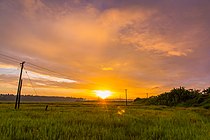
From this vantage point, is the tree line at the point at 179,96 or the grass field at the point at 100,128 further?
the tree line at the point at 179,96

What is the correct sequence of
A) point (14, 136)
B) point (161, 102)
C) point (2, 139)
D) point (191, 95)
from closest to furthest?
point (2, 139)
point (14, 136)
point (191, 95)
point (161, 102)

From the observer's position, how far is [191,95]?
247 ft

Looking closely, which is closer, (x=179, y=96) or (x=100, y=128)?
(x=100, y=128)

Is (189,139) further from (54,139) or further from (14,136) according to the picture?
(14,136)

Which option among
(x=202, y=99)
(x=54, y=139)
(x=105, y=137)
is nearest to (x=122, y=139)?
(x=105, y=137)

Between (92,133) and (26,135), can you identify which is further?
(92,133)

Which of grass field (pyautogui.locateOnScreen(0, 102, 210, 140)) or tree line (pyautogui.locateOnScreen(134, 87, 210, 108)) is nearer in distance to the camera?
grass field (pyautogui.locateOnScreen(0, 102, 210, 140))

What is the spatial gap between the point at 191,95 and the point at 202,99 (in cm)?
1144

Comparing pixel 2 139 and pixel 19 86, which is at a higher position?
pixel 19 86

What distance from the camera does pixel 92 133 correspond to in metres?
11.4

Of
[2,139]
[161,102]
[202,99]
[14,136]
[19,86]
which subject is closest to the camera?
[2,139]

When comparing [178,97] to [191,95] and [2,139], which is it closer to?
[191,95]

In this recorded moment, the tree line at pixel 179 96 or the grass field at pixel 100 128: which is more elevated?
the tree line at pixel 179 96

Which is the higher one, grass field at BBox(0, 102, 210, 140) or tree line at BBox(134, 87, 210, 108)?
tree line at BBox(134, 87, 210, 108)
